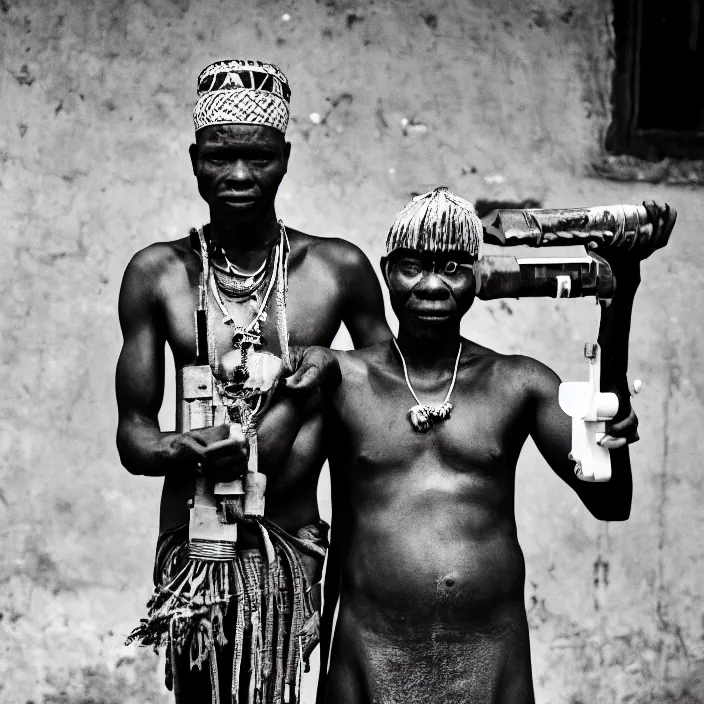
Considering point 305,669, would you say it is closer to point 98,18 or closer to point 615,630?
point 615,630

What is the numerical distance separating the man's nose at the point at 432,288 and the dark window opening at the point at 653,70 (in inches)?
73.9

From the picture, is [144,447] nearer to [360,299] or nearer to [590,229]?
[360,299]

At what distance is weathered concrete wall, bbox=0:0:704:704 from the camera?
5566mm

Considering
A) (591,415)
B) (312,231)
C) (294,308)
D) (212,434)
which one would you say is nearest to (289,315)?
(294,308)

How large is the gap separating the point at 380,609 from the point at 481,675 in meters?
0.26

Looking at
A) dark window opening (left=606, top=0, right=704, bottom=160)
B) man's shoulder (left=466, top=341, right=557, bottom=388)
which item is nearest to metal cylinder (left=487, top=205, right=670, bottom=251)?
man's shoulder (left=466, top=341, right=557, bottom=388)

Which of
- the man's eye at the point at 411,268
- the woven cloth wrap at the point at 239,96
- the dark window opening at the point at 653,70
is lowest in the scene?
the man's eye at the point at 411,268

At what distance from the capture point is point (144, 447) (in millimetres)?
4191

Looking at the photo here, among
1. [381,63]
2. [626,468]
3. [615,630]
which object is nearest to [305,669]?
[626,468]

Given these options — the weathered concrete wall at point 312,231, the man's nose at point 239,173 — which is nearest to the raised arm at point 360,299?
the man's nose at point 239,173

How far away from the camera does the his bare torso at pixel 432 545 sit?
3979 mm

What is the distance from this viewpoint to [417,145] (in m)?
5.65

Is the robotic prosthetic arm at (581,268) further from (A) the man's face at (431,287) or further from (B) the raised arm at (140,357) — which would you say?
(B) the raised arm at (140,357)

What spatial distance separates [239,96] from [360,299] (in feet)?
1.86
